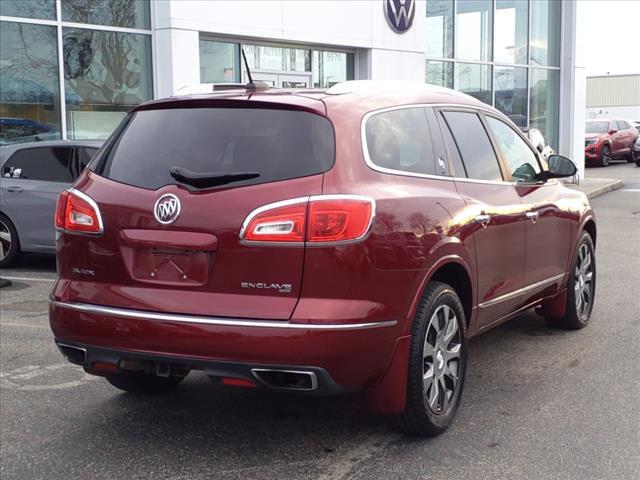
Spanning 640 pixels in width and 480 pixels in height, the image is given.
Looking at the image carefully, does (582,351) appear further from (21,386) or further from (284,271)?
(21,386)

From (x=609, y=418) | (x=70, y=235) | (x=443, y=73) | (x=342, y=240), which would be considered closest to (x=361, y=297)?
(x=342, y=240)

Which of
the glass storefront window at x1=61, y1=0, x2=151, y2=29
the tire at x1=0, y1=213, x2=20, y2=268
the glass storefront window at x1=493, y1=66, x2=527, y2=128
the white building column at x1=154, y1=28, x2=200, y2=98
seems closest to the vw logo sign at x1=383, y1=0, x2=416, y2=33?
the glass storefront window at x1=493, y1=66, x2=527, y2=128

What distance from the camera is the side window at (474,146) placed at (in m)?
4.67

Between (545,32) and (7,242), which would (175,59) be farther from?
(545,32)

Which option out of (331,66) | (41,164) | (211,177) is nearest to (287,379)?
(211,177)

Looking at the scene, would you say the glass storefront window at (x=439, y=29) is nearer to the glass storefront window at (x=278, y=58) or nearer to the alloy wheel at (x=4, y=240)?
the glass storefront window at (x=278, y=58)

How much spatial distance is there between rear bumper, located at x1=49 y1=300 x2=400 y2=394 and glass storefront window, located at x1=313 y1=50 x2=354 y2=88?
506 inches

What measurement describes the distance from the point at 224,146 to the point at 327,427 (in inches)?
62.4

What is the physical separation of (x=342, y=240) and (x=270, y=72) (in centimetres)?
1237

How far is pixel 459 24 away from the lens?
19500 mm

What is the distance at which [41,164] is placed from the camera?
9633 mm

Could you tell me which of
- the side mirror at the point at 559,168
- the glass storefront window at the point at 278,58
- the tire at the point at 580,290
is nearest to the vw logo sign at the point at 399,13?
the glass storefront window at the point at 278,58

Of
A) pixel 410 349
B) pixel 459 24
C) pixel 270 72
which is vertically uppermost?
pixel 459 24

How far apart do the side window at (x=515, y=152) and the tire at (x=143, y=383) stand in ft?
8.20
